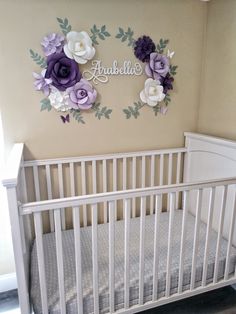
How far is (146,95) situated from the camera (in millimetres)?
1991

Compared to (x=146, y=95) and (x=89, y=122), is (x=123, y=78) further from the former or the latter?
(x=89, y=122)

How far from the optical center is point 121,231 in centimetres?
191

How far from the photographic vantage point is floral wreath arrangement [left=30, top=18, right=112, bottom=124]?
66.8 inches

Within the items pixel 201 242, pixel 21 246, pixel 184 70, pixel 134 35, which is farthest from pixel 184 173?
pixel 21 246

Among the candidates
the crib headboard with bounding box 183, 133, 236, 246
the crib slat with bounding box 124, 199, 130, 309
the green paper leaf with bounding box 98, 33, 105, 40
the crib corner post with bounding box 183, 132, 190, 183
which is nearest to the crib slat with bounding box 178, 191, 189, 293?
the crib slat with bounding box 124, 199, 130, 309

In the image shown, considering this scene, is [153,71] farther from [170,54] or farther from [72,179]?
[72,179]

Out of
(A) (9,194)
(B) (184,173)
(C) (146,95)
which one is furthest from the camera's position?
(B) (184,173)

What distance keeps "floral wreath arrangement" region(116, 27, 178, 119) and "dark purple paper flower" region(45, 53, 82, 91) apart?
0.43 meters

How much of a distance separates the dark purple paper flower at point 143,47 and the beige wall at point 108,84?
47 millimetres

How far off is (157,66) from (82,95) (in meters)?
0.63

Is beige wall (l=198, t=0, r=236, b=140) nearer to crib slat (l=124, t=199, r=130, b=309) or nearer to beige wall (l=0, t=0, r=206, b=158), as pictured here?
beige wall (l=0, t=0, r=206, b=158)

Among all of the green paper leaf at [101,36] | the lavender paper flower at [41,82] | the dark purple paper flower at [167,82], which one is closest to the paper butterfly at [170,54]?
the dark purple paper flower at [167,82]

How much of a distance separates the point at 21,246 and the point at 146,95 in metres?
1.40

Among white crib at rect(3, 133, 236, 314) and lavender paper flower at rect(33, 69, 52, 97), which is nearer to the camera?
white crib at rect(3, 133, 236, 314)
